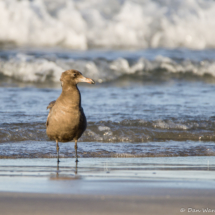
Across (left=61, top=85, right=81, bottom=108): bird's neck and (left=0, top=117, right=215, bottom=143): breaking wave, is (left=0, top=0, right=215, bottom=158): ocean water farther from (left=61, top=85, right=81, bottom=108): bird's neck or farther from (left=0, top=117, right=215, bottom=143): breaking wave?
(left=61, top=85, right=81, bottom=108): bird's neck

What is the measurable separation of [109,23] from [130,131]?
30.7 ft

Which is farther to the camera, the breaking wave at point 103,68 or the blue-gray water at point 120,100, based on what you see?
the breaking wave at point 103,68

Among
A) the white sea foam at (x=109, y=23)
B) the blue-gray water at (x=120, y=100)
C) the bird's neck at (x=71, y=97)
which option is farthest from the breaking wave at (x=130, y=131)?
the white sea foam at (x=109, y=23)

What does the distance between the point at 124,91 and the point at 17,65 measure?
346 cm

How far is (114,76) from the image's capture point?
1242 cm

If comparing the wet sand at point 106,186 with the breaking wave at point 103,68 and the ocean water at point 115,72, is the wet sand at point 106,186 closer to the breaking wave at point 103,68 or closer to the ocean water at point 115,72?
the ocean water at point 115,72

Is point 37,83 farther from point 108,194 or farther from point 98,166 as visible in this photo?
point 108,194

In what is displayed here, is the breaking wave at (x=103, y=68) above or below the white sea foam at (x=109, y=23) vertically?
below

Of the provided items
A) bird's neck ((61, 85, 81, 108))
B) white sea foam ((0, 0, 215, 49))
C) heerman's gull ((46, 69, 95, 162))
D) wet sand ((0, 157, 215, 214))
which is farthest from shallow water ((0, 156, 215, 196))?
white sea foam ((0, 0, 215, 49))

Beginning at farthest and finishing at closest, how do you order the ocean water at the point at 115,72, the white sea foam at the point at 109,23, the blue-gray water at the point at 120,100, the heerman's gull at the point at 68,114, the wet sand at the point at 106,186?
1. the white sea foam at the point at 109,23
2. the ocean water at the point at 115,72
3. the blue-gray water at the point at 120,100
4. the heerman's gull at the point at 68,114
5. the wet sand at the point at 106,186

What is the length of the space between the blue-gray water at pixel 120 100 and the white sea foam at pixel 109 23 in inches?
31.9

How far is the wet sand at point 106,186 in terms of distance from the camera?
10.2 feet

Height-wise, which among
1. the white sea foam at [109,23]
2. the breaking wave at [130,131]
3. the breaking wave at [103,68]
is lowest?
the breaking wave at [130,131]

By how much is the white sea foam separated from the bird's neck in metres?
9.29
